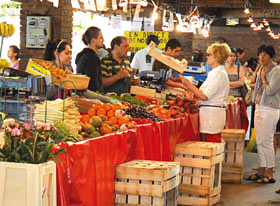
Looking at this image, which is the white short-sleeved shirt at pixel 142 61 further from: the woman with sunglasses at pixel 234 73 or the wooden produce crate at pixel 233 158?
the wooden produce crate at pixel 233 158

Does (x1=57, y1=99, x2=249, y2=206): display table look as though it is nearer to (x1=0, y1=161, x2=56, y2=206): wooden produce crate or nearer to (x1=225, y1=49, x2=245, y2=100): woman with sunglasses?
(x1=0, y1=161, x2=56, y2=206): wooden produce crate

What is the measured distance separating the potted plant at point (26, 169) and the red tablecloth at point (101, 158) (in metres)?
0.47

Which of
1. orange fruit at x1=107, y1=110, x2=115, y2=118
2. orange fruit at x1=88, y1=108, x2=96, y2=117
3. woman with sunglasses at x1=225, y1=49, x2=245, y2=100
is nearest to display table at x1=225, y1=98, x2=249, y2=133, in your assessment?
woman with sunglasses at x1=225, y1=49, x2=245, y2=100

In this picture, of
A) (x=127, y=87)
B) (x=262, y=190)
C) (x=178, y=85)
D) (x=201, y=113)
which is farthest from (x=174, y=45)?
(x=262, y=190)

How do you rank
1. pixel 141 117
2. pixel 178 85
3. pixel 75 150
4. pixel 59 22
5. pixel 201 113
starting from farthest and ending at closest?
pixel 59 22 < pixel 178 85 < pixel 201 113 < pixel 141 117 < pixel 75 150

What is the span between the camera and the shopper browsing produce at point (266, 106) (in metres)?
7.85

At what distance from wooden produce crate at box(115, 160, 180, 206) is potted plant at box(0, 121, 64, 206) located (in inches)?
51.3

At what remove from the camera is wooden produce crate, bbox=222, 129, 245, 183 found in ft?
26.5

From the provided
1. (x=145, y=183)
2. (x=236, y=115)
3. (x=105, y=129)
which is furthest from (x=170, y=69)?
(x=145, y=183)

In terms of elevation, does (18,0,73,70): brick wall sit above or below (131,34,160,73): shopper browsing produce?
above

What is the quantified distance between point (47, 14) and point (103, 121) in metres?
→ 4.77

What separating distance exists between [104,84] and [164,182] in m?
3.10

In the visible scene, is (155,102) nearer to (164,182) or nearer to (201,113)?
(201,113)

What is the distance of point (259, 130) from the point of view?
8031mm
